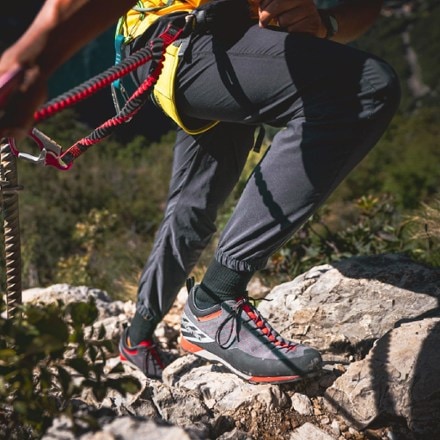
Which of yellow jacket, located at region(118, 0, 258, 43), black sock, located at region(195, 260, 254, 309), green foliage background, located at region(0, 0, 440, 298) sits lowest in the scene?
green foliage background, located at region(0, 0, 440, 298)

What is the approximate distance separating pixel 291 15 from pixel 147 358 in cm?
150

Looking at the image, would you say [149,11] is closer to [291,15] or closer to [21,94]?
[291,15]

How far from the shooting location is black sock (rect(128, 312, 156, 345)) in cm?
274

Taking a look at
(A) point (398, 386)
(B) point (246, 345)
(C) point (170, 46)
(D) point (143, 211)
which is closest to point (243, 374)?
(B) point (246, 345)

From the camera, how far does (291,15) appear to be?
74.2 inches

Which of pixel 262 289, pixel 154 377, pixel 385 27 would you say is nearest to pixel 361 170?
pixel 262 289

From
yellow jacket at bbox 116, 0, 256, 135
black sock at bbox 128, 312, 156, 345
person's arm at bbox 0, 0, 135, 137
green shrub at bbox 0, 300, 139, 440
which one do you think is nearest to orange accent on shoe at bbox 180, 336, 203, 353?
black sock at bbox 128, 312, 156, 345

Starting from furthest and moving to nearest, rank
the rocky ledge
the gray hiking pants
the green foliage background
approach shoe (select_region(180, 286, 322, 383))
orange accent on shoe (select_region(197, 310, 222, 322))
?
the green foliage background → orange accent on shoe (select_region(197, 310, 222, 322)) → approach shoe (select_region(180, 286, 322, 383)) → the rocky ledge → the gray hiking pants

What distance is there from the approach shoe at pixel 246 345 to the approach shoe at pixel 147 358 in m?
0.49

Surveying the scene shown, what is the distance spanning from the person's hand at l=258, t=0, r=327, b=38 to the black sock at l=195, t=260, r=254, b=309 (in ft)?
2.38

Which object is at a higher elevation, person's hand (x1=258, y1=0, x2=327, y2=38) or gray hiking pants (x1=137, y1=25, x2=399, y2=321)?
person's hand (x1=258, y1=0, x2=327, y2=38)

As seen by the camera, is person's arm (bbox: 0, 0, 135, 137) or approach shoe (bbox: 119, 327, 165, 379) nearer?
person's arm (bbox: 0, 0, 135, 137)

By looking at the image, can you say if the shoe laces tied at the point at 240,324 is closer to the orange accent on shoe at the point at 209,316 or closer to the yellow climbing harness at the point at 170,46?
the orange accent on shoe at the point at 209,316

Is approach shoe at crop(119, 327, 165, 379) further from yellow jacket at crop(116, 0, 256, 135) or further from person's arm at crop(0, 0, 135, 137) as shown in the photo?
person's arm at crop(0, 0, 135, 137)
